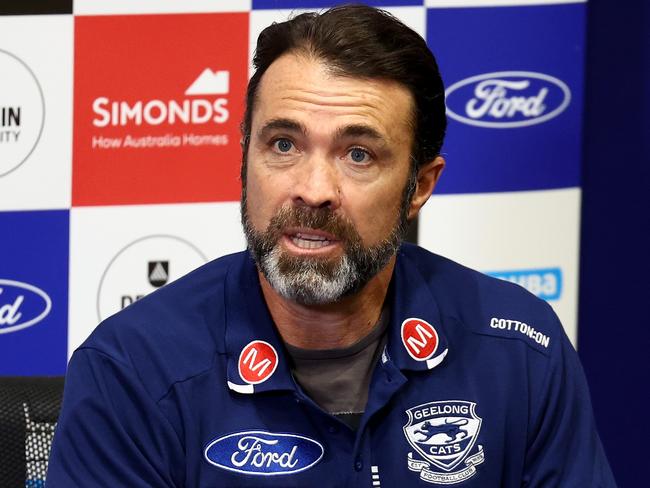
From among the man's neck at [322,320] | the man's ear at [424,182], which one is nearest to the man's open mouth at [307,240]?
the man's neck at [322,320]

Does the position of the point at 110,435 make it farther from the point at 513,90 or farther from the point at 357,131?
the point at 513,90

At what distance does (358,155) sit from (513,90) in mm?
1065

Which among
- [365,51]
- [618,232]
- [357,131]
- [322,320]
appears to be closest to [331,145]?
[357,131]

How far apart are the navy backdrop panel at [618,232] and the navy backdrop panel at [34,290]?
1163 mm

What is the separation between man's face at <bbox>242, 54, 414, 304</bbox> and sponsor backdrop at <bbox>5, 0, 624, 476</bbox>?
0.86 meters

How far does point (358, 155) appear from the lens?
5.41 ft

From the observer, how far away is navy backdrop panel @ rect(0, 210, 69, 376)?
2.48 metres

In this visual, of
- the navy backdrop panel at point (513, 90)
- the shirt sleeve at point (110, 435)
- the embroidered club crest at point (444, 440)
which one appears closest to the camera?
the shirt sleeve at point (110, 435)

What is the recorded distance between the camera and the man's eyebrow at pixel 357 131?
63.6 inches

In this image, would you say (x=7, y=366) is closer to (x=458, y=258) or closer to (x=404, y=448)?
(x=458, y=258)

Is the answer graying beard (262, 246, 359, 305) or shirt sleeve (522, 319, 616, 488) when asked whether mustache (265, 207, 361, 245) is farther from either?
shirt sleeve (522, 319, 616, 488)

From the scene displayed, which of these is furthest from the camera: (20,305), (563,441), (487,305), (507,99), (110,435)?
(507,99)

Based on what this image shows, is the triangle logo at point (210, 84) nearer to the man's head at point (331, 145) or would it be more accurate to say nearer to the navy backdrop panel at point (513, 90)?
the navy backdrop panel at point (513, 90)

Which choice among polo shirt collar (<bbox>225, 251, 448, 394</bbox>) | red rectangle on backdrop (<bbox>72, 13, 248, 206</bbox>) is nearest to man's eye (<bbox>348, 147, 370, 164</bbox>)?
polo shirt collar (<bbox>225, 251, 448, 394</bbox>)
